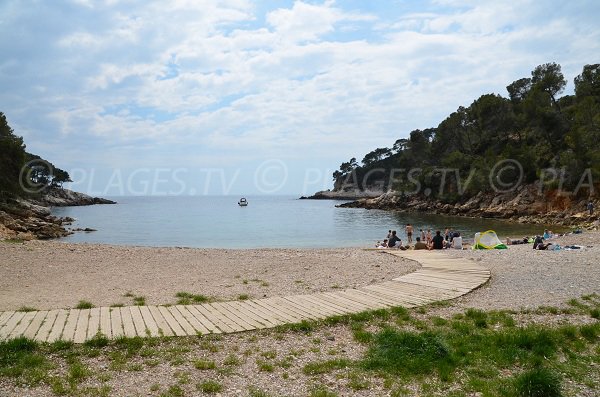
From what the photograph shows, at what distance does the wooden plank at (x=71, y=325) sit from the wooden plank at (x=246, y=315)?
2811mm

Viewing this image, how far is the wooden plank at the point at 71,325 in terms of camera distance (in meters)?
7.14

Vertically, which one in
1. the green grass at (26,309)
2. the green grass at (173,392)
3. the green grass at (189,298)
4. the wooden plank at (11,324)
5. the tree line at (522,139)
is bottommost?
the green grass at (26,309)

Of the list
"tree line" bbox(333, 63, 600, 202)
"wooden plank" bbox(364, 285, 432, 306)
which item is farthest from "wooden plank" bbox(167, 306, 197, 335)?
"tree line" bbox(333, 63, 600, 202)

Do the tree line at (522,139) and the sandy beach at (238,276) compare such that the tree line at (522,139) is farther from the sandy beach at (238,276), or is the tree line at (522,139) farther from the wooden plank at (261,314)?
the wooden plank at (261,314)

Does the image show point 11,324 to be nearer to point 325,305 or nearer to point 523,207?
point 325,305

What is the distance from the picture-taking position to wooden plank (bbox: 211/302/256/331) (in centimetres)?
786

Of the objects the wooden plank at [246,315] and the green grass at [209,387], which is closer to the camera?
the green grass at [209,387]

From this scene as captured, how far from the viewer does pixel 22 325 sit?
305 inches

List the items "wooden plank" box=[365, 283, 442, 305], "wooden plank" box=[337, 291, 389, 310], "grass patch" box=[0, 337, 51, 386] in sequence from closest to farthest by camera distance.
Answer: "grass patch" box=[0, 337, 51, 386] < "wooden plank" box=[337, 291, 389, 310] < "wooden plank" box=[365, 283, 442, 305]

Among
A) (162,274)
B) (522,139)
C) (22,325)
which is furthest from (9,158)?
(522,139)

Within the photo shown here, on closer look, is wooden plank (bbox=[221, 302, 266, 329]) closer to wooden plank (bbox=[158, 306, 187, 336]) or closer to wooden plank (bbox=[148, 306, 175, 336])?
wooden plank (bbox=[158, 306, 187, 336])

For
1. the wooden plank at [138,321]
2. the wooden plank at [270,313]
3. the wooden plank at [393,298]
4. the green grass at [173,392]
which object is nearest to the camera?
the green grass at [173,392]

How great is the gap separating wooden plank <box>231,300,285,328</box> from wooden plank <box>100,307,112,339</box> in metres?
2.54

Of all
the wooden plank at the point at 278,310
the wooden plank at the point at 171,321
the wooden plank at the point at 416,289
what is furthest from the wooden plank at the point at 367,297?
the wooden plank at the point at 171,321
